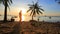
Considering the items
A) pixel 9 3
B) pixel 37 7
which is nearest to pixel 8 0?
pixel 9 3

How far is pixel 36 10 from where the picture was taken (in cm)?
7769

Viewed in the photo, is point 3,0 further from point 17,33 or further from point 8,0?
point 17,33

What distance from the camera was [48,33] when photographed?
2650 centimetres

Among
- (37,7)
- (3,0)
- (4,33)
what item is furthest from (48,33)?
(37,7)

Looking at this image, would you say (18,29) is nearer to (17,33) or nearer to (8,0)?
(17,33)

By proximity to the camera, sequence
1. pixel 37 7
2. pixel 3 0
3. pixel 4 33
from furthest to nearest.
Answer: pixel 37 7, pixel 3 0, pixel 4 33

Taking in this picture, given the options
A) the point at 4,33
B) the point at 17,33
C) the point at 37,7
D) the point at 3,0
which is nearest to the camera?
the point at 17,33

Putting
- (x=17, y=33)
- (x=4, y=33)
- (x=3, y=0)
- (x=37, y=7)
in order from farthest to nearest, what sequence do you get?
(x=37, y=7)
(x=3, y=0)
(x=4, y=33)
(x=17, y=33)

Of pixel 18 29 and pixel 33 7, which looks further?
pixel 33 7

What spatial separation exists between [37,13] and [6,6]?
32873 millimetres

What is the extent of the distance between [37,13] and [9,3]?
3145 cm

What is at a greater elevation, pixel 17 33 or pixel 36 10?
pixel 36 10

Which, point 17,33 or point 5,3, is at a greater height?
point 5,3

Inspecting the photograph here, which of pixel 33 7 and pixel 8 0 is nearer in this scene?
pixel 8 0
